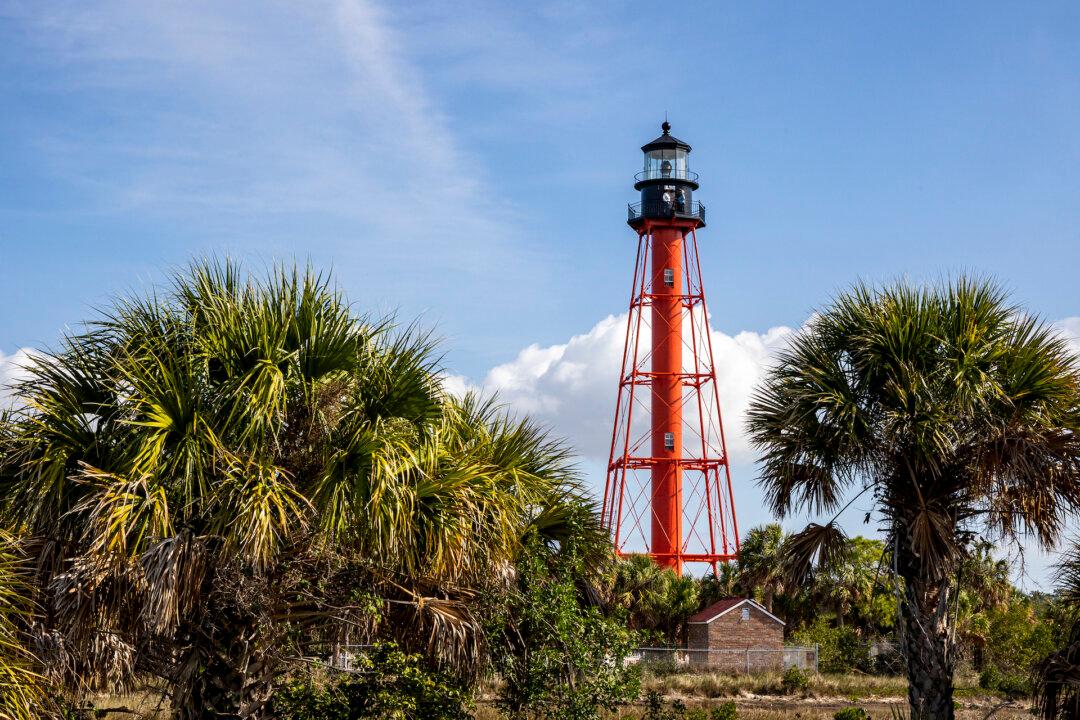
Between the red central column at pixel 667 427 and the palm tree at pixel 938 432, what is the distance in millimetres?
27234

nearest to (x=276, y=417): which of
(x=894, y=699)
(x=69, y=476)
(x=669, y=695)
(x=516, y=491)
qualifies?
(x=69, y=476)

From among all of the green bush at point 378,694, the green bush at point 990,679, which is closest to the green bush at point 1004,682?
the green bush at point 990,679

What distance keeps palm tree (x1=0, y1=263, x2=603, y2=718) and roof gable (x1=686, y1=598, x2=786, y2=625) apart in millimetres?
26805

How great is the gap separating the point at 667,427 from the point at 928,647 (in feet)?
93.4

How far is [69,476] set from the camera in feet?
38.9

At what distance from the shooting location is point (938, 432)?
50.8 ft

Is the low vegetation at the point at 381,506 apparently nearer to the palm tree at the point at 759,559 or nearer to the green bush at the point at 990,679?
the green bush at the point at 990,679

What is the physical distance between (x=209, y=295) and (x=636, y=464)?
32653 mm

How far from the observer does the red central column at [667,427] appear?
44312mm

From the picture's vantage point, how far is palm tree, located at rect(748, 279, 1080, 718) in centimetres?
1559

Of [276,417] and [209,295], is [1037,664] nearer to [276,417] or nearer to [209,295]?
[276,417]

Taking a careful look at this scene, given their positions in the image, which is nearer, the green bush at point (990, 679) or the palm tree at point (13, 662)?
the palm tree at point (13, 662)

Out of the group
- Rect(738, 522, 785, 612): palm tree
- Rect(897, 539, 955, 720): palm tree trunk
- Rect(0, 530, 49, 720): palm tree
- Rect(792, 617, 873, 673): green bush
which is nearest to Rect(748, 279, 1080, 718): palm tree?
Rect(897, 539, 955, 720): palm tree trunk

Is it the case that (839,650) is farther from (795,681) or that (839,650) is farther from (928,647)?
(928,647)
